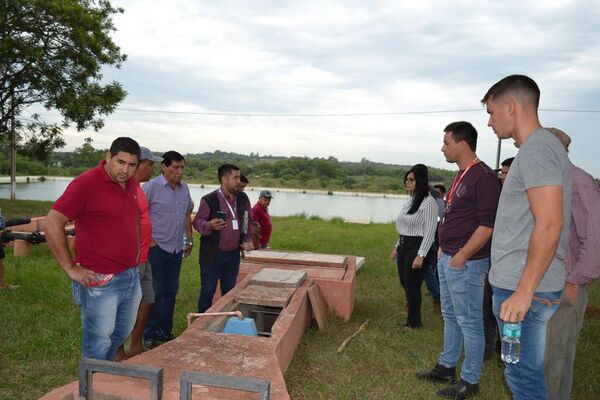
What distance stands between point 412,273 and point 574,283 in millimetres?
2471

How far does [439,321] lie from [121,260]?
3.95 meters

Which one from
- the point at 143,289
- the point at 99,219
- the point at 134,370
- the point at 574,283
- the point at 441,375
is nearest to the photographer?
the point at 134,370

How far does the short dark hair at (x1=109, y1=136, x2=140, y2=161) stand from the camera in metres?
2.79

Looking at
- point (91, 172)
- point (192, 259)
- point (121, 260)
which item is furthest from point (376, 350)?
point (192, 259)

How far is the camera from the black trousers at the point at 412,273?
4773 mm

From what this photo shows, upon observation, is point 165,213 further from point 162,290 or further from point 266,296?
point 266,296

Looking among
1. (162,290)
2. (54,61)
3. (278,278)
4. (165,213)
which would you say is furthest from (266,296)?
(54,61)

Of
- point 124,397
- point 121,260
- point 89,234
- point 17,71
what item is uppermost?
point 17,71

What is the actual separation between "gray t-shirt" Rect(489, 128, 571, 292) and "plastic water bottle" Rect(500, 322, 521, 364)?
0.22m

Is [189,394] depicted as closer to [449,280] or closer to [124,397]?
[124,397]

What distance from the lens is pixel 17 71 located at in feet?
43.4

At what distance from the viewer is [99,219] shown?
2.74 metres

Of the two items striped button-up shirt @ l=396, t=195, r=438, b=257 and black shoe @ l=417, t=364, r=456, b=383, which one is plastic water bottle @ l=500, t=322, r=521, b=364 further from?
striped button-up shirt @ l=396, t=195, r=438, b=257

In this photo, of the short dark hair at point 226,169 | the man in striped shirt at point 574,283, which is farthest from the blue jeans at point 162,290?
the man in striped shirt at point 574,283
